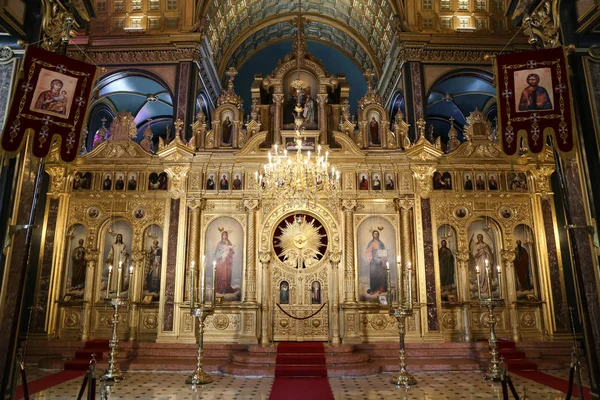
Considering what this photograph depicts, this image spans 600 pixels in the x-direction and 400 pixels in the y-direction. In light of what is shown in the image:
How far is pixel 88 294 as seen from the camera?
41.0 ft

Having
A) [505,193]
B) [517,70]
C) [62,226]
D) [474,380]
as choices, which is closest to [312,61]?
[505,193]

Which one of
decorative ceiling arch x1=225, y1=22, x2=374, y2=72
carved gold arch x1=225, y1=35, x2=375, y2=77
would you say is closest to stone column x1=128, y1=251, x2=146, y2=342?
decorative ceiling arch x1=225, y1=22, x2=374, y2=72

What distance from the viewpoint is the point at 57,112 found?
6859mm

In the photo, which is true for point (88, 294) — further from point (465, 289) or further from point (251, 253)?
point (465, 289)

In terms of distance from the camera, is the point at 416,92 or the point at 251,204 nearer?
the point at 251,204

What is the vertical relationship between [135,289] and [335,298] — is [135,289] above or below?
above

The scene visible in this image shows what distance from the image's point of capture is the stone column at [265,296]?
39.4 ft

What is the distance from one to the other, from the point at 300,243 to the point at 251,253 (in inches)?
57.1

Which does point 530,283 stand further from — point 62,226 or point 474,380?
point 62,226

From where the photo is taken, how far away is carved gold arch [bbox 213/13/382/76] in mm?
20078

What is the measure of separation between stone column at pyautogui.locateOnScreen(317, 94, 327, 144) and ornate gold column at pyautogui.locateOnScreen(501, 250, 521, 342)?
6.26 metres

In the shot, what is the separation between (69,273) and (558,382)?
12.6 m

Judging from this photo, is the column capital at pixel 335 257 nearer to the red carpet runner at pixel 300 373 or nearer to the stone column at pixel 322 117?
the red carpet runner at pixel 300 373

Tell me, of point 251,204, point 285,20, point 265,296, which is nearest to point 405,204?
point 251,204
